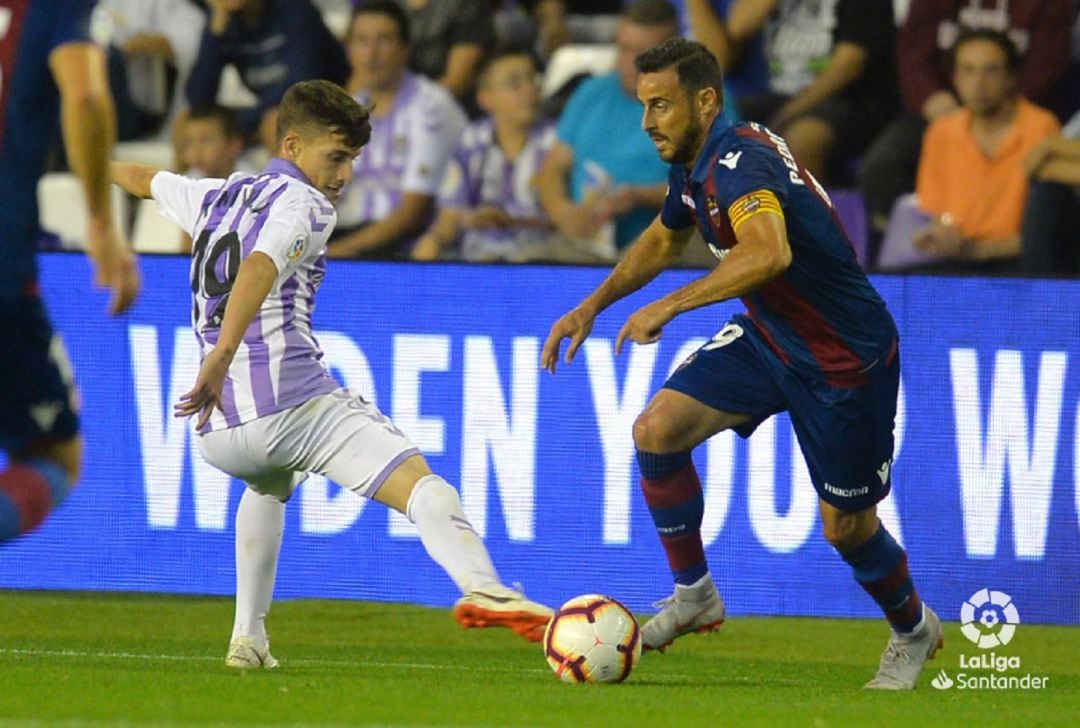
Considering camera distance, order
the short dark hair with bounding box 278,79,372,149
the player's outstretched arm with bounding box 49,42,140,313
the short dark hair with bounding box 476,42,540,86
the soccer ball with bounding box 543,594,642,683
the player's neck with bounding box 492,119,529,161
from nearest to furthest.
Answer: the player's outstretched arm with bounding box 49,42,140,313 → the soccer ball with bounding box 543,594,642,683 → the short dark hair with bounding box 278,79,372,149 → the player's neck with bounding box 492,119,529,161 → the short dark hair with bounding box 476,42,540,86

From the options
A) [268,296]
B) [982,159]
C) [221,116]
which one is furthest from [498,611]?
[221,116]

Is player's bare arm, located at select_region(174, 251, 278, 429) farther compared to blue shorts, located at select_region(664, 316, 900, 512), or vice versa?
blue shorts, located at select_region(664, 316, 900, 512)

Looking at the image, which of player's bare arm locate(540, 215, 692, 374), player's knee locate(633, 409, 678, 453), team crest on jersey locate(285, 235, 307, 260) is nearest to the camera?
team crest on jersey locate(285, 235, 307, 260)

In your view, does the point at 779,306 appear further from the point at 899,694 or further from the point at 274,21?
the point at 274,21

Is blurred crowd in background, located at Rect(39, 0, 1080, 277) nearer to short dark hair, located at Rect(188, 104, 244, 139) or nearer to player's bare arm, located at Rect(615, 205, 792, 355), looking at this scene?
short dark hair, located at Rect(188, 104, 244, 139)

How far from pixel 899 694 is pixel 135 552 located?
4003 mm

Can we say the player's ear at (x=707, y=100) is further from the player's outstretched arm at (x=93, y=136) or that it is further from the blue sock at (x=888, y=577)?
the player's outstretched arm at (x=93, y=136)

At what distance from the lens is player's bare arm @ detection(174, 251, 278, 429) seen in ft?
20.5

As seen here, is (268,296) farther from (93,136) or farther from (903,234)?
(903,234)

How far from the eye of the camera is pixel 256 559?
287 inches

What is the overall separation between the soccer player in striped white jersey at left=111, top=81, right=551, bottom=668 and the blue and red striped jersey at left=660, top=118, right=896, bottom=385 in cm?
116

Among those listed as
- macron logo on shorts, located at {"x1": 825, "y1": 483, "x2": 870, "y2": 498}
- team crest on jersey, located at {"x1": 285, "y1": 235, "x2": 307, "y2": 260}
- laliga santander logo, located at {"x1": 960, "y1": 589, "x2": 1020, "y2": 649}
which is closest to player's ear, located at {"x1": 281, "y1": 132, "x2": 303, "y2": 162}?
team crest on jersey, located at {"x1": 285, "y1": 235, "x2": 307, "y2": 260}

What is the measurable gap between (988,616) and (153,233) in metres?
5.65

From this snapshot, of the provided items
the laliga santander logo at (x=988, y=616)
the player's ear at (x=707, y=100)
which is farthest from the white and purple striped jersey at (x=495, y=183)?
the player's ear at (x=707, y=100)
